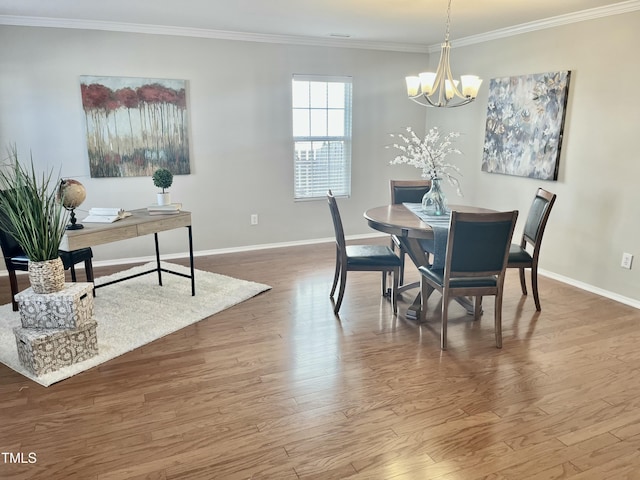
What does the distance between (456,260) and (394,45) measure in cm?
371

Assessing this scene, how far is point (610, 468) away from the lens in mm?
2023

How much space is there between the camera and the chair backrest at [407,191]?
14.8 feet

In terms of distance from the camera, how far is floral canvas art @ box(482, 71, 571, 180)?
432 centimetres

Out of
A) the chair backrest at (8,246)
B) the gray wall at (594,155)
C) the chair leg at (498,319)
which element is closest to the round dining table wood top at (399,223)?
the chair leg at (498,319)

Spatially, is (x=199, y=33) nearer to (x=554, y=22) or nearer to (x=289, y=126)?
(x=289, y=126)

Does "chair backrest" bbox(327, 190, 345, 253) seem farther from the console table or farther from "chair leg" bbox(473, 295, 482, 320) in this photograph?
the console table

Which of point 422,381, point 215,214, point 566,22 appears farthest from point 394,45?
point 422,381

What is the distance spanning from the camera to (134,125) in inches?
188

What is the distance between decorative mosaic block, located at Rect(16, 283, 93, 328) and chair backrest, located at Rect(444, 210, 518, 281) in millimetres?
2277

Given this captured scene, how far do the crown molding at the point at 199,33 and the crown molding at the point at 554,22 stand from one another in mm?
855

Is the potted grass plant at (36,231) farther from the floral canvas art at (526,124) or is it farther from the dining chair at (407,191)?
the floral canvas art at (526,124)

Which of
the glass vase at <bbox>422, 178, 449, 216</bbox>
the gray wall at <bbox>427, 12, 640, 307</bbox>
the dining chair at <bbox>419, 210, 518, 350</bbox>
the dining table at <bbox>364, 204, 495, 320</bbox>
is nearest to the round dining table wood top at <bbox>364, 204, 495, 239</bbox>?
the dining table at <bbox>364, 204, 495, 320</bbox>

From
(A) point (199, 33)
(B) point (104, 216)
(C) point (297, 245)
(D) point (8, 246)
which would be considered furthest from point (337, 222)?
(A) point (199, 33)

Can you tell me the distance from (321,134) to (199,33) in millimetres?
1738
